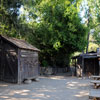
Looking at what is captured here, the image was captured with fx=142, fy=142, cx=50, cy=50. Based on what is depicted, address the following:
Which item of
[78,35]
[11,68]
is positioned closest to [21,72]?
[11,68]

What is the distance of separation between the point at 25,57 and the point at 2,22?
3.60m

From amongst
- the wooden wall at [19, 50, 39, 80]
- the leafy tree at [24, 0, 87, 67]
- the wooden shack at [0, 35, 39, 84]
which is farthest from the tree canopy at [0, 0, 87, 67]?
the wooden shack at [0, 35, 39, 84]

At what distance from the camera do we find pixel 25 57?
1280 centimetres

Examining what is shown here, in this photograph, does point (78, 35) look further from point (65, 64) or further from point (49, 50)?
point (65, 64)

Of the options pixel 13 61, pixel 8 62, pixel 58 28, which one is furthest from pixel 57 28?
pixel 8 62

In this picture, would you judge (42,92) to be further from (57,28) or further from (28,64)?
(57,28)

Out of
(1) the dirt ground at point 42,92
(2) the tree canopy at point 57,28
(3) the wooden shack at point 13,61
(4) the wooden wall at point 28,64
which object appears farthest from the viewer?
Answer: (2) the tree canopy at point 57,28

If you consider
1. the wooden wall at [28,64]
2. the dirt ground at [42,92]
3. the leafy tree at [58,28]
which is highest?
the leafy tree at [58,28]

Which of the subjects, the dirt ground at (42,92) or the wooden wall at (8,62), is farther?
the wooden wall at (8,62)

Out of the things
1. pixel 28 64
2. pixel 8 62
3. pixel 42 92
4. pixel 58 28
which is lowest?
pixel 42 92

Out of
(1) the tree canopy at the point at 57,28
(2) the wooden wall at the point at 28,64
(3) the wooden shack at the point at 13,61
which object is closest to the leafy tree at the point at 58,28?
(1) the tree canopy at the point at 57,28

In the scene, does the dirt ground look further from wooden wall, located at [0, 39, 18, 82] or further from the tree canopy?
the tree canopy

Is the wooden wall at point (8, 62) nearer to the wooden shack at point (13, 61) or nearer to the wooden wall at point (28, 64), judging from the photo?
the wooden shack at point (13, 61)

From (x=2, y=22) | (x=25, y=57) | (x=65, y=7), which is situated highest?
(x=65, y=7)
